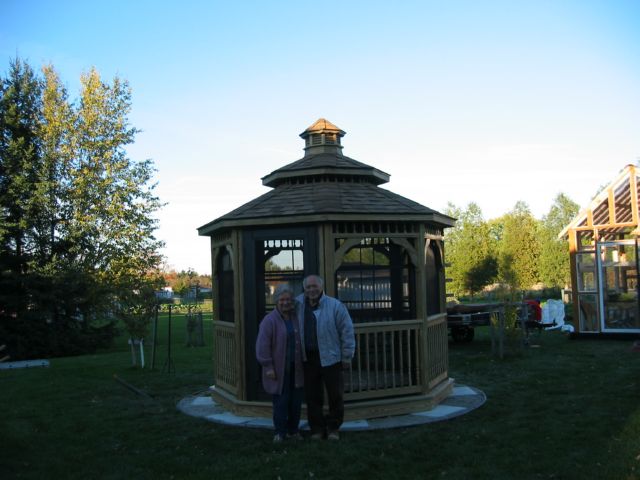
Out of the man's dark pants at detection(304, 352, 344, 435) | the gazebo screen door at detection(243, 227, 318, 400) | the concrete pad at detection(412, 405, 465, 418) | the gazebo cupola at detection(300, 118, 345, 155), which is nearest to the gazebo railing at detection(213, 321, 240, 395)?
the gazebo screen door at detection(243, 227, 318, 400)

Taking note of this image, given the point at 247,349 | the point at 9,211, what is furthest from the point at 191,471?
the point at 9,211

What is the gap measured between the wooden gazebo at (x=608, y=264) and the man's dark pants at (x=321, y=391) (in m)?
11.6

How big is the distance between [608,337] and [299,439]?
39.6 feet

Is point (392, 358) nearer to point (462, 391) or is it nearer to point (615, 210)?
point (462, 391)

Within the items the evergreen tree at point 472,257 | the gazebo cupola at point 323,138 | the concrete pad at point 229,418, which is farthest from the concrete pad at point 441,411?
the evergreen tree at point 472,257

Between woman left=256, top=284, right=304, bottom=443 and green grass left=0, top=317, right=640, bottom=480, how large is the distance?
0.37m

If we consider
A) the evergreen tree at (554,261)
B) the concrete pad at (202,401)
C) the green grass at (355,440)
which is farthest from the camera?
the evergreen tree at (554,261)

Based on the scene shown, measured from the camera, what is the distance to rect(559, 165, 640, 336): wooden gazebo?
15.6m

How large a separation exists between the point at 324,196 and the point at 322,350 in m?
2.37

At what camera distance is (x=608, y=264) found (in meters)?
16.0

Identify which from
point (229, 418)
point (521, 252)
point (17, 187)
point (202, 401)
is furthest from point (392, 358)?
point (521, 252)

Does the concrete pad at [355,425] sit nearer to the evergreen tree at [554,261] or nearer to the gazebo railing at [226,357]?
the gazebo railing at [226,357]

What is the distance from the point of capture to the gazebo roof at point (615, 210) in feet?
51.4

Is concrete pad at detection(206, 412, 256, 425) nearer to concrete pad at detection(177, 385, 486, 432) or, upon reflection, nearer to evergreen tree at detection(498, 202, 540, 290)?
concrete pad at detection(177, 385, 486, 432)
